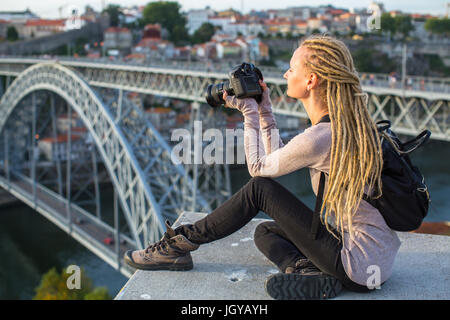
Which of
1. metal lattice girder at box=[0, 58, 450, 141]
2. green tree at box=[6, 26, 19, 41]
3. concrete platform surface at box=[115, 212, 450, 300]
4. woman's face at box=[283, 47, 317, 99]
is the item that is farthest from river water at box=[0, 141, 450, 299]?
green tree at box=[6, 26, 19, 41]

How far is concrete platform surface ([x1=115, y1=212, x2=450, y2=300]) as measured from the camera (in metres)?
1.92

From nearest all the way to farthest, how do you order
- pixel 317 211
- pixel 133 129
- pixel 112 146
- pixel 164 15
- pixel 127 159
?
pixel 317 211
pixel 127 159
pixel 112 146
pixel 133 129
pixel 164 15

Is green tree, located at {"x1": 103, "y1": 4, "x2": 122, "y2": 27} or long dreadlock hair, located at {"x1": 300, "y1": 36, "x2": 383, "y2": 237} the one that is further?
green tree, located at {"x1": 103, "y1": 4, "x2": 122, "y2": 27}

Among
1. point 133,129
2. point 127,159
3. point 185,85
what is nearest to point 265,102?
point 127,159

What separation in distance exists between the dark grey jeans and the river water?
10323 mm

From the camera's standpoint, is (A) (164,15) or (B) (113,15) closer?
(B) (113,15)

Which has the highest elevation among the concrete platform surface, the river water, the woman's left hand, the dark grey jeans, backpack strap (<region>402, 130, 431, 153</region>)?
the woman's left hand

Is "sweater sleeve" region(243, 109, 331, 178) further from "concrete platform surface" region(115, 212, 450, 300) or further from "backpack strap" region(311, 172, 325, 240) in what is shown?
"concrete platform surface" region(115, 212, 450, 300)

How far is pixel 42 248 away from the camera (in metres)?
14.6

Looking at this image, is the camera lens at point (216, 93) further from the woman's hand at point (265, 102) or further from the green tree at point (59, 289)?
the green tree at point (59, 289)

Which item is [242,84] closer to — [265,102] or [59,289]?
[265,102]

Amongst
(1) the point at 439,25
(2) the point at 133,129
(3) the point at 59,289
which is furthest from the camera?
(1) the point at 439,25

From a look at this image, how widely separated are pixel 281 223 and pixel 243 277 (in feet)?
0.91

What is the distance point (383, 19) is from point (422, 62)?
18.5 feet
